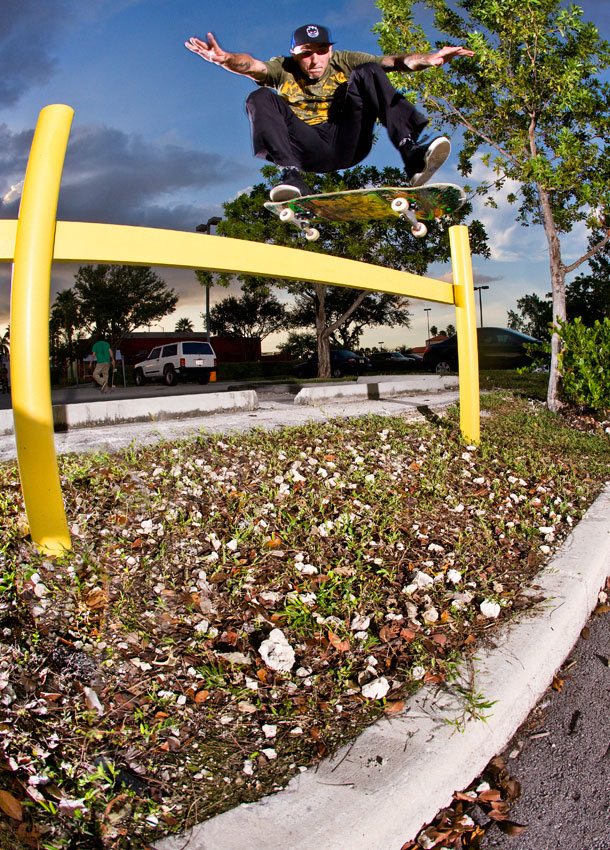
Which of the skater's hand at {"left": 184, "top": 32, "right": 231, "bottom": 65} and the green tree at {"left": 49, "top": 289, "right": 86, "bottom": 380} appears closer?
the skater's hand at {"left": 184, "top": 32, "right": 231, "bottom": 65}

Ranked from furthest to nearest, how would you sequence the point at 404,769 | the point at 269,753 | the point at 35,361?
the point at 35,361, the point at 269,753, the point at 404,769

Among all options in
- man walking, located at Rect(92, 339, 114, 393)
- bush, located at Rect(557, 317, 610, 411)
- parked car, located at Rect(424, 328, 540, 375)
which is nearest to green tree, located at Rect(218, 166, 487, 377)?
parked car, located at Rect(424, 328, 540, 375)

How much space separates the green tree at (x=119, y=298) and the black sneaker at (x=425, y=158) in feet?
100

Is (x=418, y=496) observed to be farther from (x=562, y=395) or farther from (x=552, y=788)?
(x=562, y=395)

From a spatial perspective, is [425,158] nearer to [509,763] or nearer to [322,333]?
[509,763]

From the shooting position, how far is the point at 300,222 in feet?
17.3

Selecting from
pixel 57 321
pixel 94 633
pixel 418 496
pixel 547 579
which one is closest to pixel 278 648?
pixel 94 633

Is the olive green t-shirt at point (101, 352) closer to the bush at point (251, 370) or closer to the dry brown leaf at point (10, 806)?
the dry brown leaf at point (10, 806)

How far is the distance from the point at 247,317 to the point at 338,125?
4043cm

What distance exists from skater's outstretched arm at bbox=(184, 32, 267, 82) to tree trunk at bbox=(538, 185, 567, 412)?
4.76 m

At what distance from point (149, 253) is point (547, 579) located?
8.15 ft

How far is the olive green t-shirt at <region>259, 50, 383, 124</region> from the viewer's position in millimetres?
4145

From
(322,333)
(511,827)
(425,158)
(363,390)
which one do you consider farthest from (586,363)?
(322,333)

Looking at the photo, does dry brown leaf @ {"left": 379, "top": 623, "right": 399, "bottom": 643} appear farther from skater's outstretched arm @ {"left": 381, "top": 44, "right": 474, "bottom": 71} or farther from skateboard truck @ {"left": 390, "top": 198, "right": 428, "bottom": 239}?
skater's outstretched arm @ {"left": 381, "top": 44, "right": 474, "bottom": 71}
